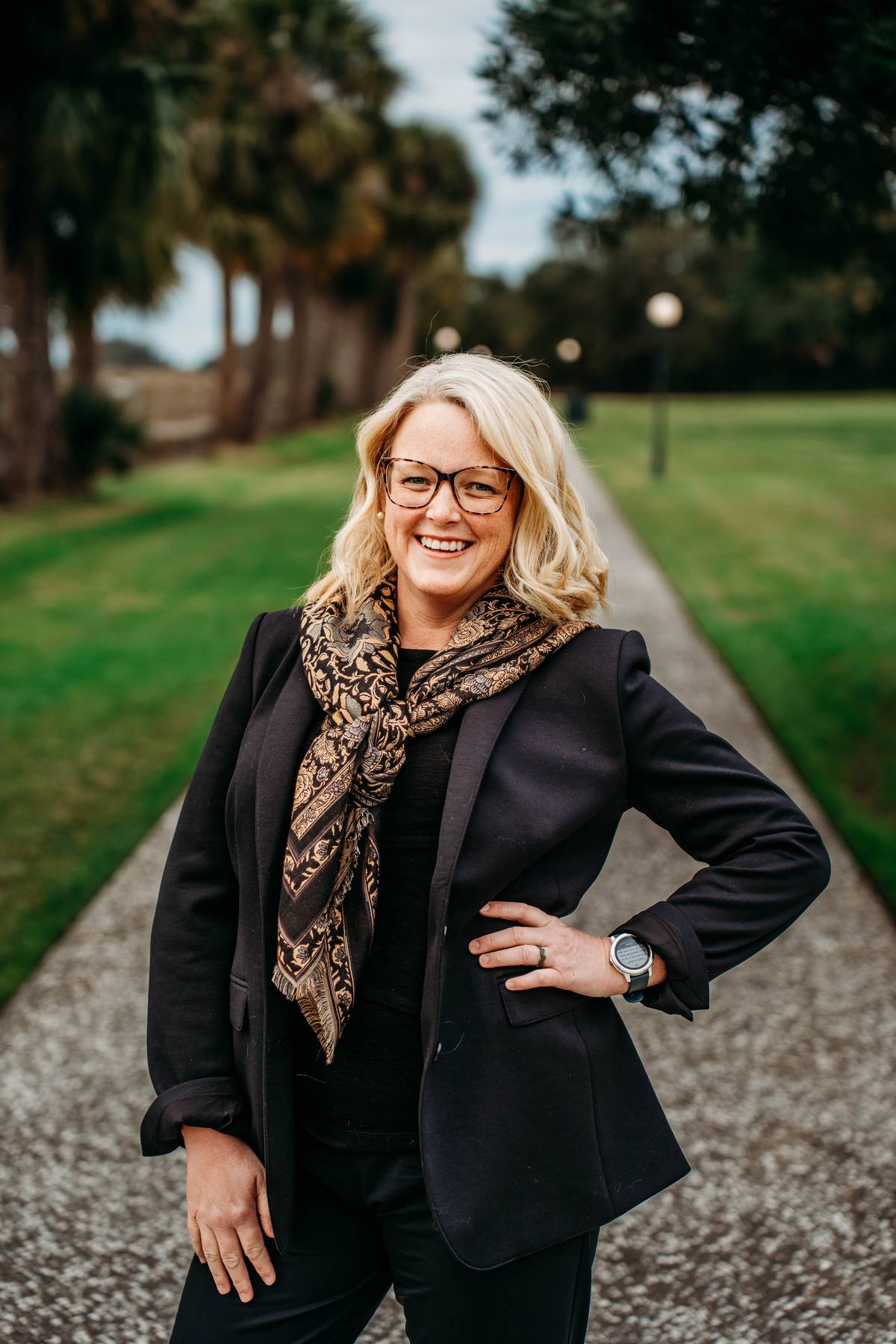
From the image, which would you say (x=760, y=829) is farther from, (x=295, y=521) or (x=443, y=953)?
(x=295, y=521)

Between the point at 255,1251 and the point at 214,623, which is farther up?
the point at 255,1251

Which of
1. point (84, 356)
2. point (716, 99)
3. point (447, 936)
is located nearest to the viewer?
point (447, 936)

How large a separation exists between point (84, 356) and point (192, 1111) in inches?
767

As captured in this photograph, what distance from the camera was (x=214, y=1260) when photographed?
1699mm

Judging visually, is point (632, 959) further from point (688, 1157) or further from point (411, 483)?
point (688, 1157)

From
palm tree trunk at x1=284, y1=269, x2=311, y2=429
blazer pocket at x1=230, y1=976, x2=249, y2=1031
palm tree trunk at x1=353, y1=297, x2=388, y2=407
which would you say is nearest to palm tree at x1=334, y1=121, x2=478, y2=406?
palm tree trunk at x1=353, y1=297, x2=388, y2=407

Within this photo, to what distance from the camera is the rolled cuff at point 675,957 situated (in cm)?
169

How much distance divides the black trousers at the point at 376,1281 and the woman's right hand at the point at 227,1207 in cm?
3

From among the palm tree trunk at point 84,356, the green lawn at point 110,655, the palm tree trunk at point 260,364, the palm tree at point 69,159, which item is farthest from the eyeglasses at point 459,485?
Result: the palm tree trunk at point 260,364

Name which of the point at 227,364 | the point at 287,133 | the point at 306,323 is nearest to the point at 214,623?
the point at 287,133

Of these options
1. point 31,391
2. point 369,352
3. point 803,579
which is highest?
point 369,352

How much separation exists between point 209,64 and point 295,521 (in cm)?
669

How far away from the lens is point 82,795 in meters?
5.83

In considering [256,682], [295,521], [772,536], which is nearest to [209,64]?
[295,521]
